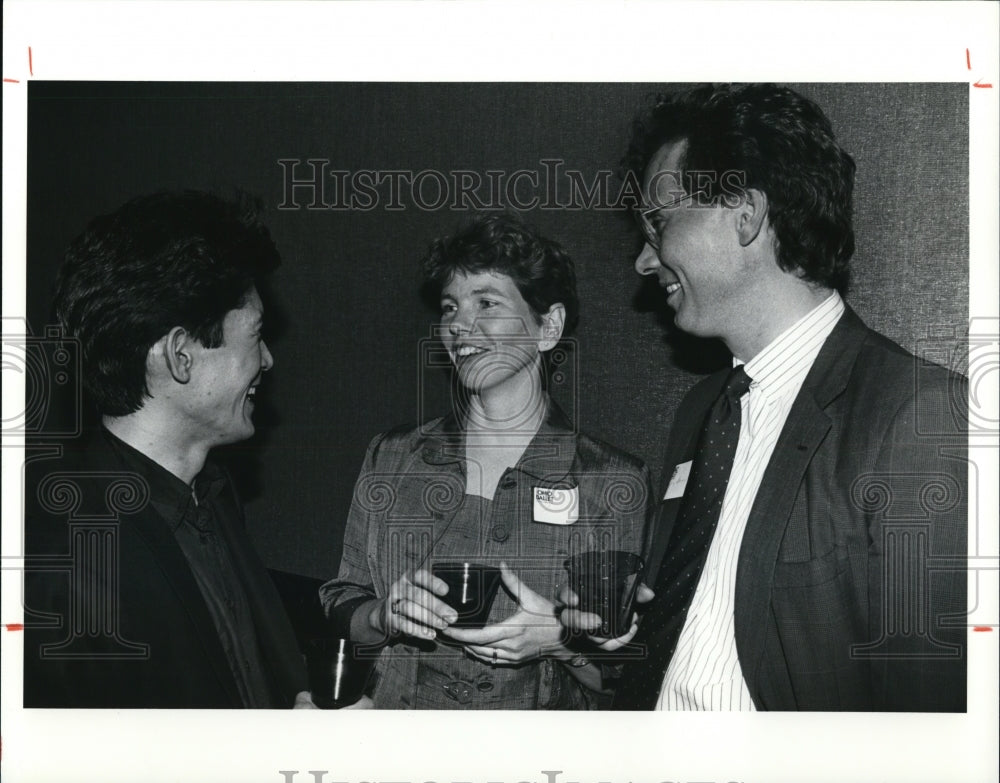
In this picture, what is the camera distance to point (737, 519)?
2.77 metres

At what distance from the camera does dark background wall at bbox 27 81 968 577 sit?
9.33ft

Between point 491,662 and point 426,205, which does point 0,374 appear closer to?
point 426,205

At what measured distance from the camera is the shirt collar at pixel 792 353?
2770 mm

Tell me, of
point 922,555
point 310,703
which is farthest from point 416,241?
point 922,555

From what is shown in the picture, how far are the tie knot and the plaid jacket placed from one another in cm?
30

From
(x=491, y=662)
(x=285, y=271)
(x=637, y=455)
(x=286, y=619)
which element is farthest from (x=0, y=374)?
(x=637, y=455)

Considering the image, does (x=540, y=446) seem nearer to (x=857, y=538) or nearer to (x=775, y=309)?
(x=775, y=309)

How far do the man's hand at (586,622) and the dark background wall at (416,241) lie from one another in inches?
15.2

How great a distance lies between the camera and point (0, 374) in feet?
9.61

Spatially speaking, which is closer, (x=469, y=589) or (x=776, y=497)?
(x=776, y=497)

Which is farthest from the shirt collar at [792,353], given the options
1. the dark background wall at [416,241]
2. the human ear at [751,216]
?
the human ear at [751,216]

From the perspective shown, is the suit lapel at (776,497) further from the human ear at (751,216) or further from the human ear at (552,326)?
the human ear at (552,326)

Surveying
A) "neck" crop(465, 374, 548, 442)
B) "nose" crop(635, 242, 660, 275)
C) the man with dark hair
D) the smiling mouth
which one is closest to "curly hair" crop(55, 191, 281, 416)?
the man with dark hair

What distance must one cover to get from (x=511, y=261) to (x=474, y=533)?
2.28ft
